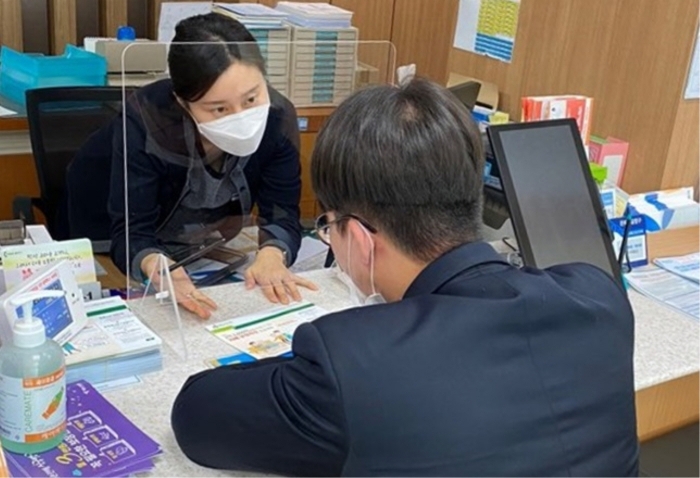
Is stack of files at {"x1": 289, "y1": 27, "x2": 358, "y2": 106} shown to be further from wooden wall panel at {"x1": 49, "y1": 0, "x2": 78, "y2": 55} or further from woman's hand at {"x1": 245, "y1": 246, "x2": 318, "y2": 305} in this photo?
wooden wall panel at {"x1": 49, "y1": 0, "x2": 78, "y2": 55}

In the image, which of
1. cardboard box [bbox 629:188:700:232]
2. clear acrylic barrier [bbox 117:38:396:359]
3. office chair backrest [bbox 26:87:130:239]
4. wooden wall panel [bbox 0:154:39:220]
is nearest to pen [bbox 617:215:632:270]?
cardboard box [bbox 629:188:700:232]

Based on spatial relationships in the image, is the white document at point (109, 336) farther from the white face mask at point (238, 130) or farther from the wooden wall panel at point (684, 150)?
the wooden wall panel at point (684, 150)

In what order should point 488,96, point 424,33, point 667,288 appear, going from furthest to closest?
point 424,33 → point 488,96 → point 667,288

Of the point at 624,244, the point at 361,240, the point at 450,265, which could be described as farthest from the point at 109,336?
the point at 624,244

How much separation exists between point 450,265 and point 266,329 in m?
0.59

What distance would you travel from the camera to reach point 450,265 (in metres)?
0.95

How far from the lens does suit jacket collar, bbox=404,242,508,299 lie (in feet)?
3.11

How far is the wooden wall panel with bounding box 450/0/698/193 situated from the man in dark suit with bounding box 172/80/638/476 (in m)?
1.16

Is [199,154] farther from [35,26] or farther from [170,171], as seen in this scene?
[35,26]

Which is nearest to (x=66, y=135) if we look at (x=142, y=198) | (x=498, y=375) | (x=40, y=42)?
(x=142, y=198)

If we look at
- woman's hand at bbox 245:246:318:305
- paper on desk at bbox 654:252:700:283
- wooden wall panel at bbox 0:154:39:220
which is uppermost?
paper on desk at bbox 654:252:700:283

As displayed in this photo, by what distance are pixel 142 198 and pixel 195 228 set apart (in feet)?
0.45

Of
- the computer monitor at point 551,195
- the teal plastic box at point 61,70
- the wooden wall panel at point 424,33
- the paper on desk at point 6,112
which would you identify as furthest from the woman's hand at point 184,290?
the wooden wall panel at point 424,33

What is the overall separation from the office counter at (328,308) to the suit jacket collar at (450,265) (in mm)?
373
